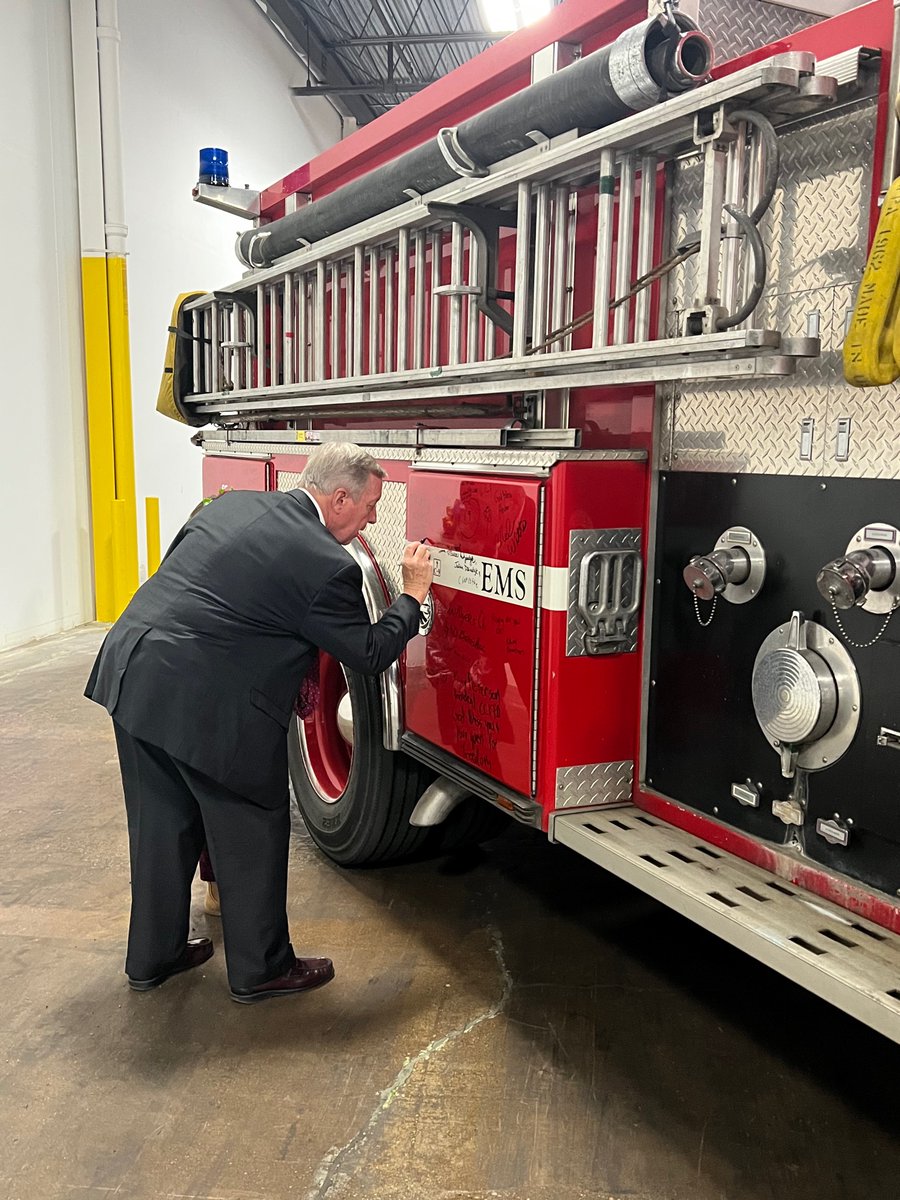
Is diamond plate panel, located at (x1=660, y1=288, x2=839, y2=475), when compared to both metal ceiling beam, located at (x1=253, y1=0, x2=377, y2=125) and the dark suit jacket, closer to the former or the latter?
the dark suit jacket

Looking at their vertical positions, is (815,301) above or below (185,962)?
above

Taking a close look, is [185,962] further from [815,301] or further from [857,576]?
[815,301]

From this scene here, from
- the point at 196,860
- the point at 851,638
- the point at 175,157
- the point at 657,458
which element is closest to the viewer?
the point at 851,638

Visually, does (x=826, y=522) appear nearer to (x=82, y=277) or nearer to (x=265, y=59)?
(x=82, y=277)

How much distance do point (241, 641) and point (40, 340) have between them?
19.2ft

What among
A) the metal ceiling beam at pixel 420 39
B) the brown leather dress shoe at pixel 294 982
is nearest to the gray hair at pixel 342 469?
the brown leather dress shoe at pixel 294 982

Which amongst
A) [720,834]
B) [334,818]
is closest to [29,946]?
[334,818]

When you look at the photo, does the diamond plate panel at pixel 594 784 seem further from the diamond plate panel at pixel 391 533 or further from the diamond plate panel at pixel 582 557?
the diamond plate panel at pixel 391 533

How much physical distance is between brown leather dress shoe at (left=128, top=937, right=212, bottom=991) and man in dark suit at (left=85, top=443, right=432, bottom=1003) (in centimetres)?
1

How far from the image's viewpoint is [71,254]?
8.09 metres

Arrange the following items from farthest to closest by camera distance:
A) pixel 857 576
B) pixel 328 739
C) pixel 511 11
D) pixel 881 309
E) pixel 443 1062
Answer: pixel 511 11
pixel 328 739
pixel 443 1062
pixel 857 576
pixel 881 309

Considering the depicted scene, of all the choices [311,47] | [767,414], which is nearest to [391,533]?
[767,414]

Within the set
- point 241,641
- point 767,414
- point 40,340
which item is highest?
point 40,340

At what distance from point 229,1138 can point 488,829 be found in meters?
1.62
